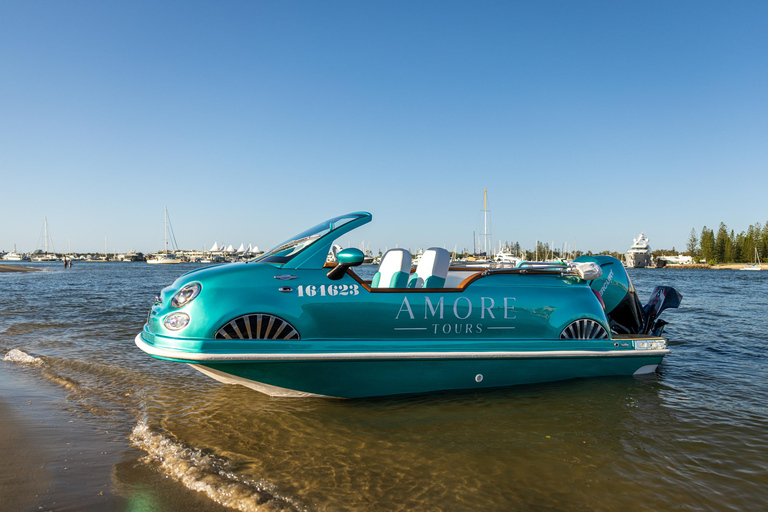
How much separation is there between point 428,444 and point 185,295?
98.6 inches

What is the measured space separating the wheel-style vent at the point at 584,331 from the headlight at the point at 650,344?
510 mm

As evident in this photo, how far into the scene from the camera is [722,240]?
9388cm

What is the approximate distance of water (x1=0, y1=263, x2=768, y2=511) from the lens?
3078mm

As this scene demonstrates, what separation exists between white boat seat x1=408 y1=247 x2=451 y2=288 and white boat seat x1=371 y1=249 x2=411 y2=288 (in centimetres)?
23

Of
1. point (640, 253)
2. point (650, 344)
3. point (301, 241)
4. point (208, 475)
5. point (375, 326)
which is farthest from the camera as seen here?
point (640, 253)

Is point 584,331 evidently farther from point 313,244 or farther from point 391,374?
point 313,244

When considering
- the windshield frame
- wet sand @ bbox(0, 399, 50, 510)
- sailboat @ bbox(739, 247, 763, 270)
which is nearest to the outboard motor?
the windshield frame

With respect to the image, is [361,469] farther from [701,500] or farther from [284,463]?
[701,500]

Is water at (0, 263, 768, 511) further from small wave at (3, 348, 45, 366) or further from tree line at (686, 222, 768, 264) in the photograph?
tree line at (686, 222, 768, 264)

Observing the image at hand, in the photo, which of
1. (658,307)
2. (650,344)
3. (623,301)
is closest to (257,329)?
(650,344)

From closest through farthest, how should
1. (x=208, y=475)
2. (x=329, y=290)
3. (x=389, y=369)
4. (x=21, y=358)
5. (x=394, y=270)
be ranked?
(x=208, y=475)
(x=329, y=290)
(x=389, y=369)
(x=394, y=270)
(x=21, y=358)

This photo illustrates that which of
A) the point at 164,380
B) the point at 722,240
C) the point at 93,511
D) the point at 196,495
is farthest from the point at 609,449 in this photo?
the point at 722,240

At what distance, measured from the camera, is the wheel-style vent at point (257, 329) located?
4223 mm

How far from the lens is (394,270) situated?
5141 millimetres
